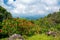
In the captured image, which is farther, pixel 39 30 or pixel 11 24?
pixel 39 30

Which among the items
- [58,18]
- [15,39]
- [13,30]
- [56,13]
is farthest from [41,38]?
[56,13]

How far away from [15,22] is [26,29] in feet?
3.74

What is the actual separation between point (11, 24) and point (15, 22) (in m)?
0.50

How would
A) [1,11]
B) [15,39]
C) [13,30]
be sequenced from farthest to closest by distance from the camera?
1. [1,11]
2. [13,30]
3. [15,39]

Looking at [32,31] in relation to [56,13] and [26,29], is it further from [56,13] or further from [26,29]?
[56,13]

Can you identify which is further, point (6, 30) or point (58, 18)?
point (58, 18)

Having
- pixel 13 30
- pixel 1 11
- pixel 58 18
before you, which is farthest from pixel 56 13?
pixel 13 30

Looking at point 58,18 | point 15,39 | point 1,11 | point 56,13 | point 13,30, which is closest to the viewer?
point 15,39

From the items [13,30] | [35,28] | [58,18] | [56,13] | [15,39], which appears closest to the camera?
[15,39]

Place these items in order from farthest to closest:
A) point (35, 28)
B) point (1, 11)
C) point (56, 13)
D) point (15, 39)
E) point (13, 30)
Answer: point (56, 13) < point (1, 11) < point (35, 28) < point (13, 30) < point (15, 39)

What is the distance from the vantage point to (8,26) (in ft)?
52.9

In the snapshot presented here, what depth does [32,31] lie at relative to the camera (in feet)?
55.5

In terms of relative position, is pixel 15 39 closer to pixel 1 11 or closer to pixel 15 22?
pixel 15 22

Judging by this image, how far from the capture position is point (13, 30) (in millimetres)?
16047
